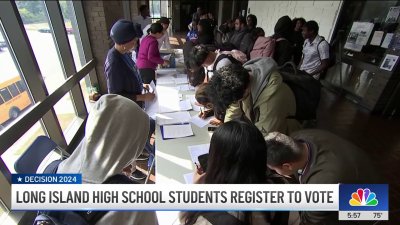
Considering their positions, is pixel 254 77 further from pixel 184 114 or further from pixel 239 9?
pixel 239 9

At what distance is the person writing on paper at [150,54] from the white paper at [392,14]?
3704 millimetres

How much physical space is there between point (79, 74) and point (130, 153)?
103 inches

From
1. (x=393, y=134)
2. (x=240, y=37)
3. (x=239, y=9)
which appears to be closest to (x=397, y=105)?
(x=393, y=134)

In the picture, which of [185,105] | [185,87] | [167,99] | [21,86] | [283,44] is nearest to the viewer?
[21,86]

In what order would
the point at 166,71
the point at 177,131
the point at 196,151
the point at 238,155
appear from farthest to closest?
the point at 166,71, the point at 177,131, the point at 196,151, the point at 238,155

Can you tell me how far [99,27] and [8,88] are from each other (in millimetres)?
2056

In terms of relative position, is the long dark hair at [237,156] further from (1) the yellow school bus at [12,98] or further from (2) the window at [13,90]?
(2) the window at [13,90]

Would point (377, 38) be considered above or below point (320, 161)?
above

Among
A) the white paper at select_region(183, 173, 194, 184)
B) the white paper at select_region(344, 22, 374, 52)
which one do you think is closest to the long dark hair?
the white paper at select_region(183, 173, 194, 184)

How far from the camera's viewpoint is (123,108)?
3.75 ft

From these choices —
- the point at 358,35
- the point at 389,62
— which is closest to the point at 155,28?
the point at 389,62

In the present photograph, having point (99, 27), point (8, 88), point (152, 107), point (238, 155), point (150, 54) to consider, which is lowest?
point (152, 107)

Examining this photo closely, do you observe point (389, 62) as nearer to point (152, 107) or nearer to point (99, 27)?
point (152, 107)

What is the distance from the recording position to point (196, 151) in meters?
1.56
